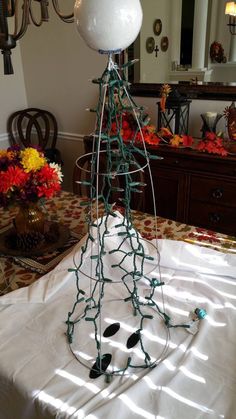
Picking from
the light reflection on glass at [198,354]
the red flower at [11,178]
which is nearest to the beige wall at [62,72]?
the red flower at [11,178]

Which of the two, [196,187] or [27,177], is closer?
[27,177]

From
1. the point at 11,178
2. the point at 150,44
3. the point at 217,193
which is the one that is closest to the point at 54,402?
the point at 11,178

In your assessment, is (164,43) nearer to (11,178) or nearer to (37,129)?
(37,129)

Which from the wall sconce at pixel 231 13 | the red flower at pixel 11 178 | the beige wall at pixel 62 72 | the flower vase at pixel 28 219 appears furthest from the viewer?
the beige wall at pixel 62 72

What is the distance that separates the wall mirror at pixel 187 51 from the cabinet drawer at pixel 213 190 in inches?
25.3

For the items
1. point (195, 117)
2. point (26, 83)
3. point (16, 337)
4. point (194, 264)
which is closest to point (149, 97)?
point (195, 117)

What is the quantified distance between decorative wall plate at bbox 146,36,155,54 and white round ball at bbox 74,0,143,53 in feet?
6.61

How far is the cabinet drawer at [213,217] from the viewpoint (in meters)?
2.15

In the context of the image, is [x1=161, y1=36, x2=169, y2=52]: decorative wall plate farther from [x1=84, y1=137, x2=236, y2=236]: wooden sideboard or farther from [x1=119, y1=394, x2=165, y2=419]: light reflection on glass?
[x1=119, y1=394, x2=165, y2=419]: light reflection on glass

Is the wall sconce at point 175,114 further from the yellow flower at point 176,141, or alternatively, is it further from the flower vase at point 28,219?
the flower vase at point 28,219

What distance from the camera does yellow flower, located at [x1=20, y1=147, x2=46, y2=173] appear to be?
122 cm

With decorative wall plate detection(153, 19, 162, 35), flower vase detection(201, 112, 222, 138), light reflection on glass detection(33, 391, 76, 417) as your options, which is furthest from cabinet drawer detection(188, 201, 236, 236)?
light reflection on glass detection(33, 391, 76, 417)

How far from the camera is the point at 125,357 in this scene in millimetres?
840

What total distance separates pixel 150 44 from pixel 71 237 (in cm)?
181
